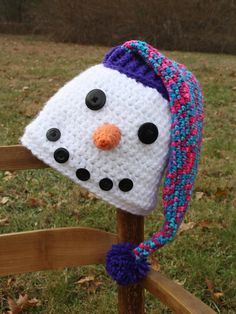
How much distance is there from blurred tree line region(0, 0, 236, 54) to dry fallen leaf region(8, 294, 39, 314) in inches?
471

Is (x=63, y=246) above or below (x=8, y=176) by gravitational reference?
above

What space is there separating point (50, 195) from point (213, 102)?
3509mm

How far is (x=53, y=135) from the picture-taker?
50.5 inches

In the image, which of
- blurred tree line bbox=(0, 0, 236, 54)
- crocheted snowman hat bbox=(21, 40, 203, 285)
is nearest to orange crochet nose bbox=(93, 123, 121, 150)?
crocheted snowman hat bbox=(21, 40, 203, 285)

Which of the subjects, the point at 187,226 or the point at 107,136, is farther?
the point at 187,226

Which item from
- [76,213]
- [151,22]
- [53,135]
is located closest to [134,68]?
[53,135]

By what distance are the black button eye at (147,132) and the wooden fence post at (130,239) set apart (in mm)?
247

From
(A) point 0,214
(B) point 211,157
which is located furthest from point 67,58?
(A) point 0,214

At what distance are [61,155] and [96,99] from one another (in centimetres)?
16

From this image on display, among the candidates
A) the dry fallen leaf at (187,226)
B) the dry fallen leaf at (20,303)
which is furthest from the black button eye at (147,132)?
the dry fallen leaf at (187,226)

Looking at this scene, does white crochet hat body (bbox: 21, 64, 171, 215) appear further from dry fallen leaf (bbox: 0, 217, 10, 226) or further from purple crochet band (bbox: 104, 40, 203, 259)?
dry fallen leaf (bbox: 0, 217, 10, 226)

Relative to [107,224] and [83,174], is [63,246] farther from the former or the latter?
[107,224]

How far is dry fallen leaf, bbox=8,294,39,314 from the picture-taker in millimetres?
2459

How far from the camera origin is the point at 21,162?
1.37 metres
